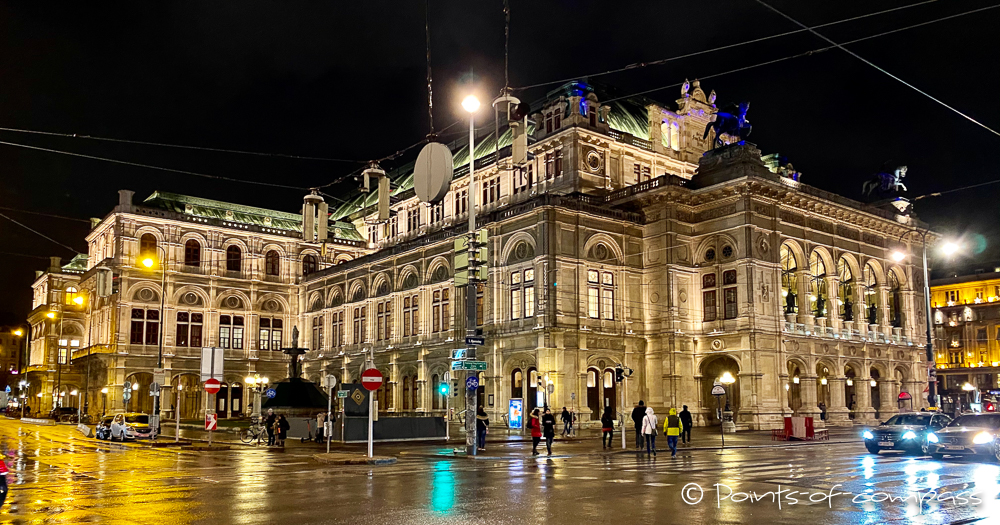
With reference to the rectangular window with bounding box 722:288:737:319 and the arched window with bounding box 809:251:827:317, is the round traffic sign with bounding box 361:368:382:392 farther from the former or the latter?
the arched window with bounding box 809:251:827:317

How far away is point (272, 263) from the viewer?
257ft

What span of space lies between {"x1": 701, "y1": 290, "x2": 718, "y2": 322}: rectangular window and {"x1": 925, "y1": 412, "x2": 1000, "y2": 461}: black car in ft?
83.3

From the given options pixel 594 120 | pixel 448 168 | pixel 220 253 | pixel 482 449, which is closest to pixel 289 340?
pixel 220 253

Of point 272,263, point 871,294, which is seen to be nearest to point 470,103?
point 871,294

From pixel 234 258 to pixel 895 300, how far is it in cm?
5464

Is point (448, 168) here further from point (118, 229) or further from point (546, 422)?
point (118, 229)

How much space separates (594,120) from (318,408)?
27531 millimetres

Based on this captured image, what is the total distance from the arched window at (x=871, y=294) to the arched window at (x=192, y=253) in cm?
5366

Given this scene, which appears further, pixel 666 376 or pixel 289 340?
pixel 289 340

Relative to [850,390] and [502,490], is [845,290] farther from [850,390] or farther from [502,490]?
[502,490]

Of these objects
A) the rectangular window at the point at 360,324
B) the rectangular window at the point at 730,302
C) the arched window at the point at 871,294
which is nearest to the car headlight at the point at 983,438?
the rectangular window at the point at 730,302

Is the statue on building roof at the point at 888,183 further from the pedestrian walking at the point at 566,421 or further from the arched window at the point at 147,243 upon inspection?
the arched window at the point at 147,243

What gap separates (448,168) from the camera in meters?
25.5

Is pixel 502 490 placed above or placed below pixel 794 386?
below
